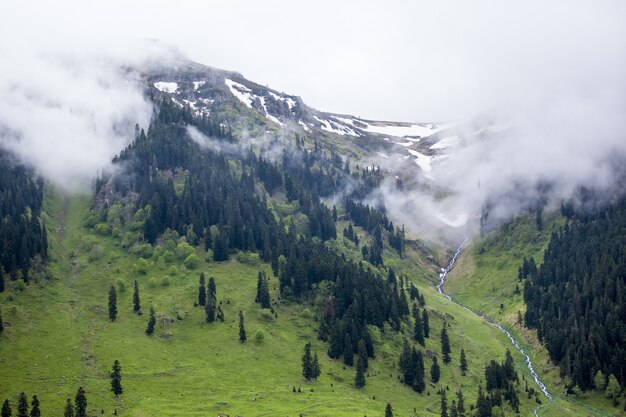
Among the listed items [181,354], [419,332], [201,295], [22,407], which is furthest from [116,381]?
[419,332]

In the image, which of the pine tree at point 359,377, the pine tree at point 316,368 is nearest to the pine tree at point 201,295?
the pine tree at point 316,368

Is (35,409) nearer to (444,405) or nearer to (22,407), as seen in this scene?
(22,407)

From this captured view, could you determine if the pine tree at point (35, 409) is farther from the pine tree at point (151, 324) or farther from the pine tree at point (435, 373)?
the pine tree at point (435, 373)

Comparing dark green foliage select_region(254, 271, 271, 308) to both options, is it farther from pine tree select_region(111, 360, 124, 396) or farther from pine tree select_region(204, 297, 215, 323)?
pine tree select_region(111, 360, 124, 396)

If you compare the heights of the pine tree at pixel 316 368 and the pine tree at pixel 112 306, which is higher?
the pine tree at pixel 112 306

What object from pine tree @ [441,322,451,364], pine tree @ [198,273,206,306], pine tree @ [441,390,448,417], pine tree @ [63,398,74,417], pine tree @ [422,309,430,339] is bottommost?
pine tree @ [441,390,448,417]

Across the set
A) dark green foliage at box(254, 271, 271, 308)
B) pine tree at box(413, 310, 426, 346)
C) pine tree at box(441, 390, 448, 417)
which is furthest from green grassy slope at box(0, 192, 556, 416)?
pine tree at box(441, 390, 448, 417)

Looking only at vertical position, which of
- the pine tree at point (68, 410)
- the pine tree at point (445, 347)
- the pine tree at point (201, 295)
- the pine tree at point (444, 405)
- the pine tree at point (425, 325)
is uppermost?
the pine tree at point (201, 295)

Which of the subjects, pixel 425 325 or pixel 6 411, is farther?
pixel 425 325

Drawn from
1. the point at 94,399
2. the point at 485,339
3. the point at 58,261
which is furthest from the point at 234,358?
the point at 485,339
